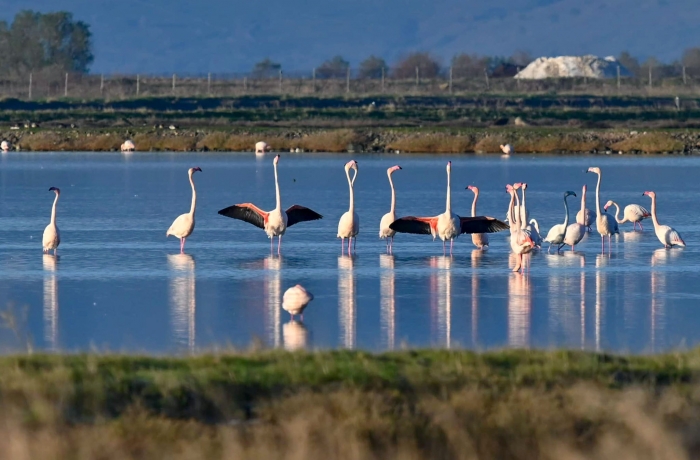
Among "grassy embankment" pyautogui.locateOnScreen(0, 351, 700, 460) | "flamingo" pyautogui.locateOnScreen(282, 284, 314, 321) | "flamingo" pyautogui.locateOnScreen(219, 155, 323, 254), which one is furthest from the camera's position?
"flamingo" pyautogui.locateOnScreen(219, 155, 323, 254)

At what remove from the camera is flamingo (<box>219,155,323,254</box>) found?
15648mm

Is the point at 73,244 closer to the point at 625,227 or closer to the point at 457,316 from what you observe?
the point at 457,316

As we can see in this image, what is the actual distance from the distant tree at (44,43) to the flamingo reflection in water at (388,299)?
90.5 metres

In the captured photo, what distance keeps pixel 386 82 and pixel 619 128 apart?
2992 centimetres

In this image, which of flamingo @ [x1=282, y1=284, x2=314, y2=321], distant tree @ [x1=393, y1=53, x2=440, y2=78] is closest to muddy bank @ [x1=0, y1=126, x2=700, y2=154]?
flamingo @ [x1=282, y1=284, x2=314, y2=321]

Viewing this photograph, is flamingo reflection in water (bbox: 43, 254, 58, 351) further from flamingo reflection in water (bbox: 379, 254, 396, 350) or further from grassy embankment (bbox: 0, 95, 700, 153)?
grassy embankment (bbox: 0, 95, 700, 153)

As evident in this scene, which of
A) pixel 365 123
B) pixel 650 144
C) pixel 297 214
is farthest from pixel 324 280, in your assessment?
pixel 365 123

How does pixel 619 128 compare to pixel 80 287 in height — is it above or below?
above

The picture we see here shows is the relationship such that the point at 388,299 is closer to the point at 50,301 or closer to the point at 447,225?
the point at 50,301

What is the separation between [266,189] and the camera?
24859 millimetres

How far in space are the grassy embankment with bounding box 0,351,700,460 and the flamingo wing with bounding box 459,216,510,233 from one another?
24.7 ft

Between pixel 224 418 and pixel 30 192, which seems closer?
pixel 224 418

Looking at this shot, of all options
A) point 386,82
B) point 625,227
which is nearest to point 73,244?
point 625,227

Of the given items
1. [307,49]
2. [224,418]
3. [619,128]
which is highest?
[307,49]
